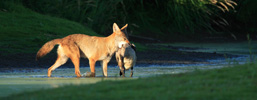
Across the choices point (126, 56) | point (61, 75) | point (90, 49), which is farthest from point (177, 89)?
point (61, 75)

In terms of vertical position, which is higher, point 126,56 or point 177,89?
point 177,89

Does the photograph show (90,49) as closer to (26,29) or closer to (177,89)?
(177,89)

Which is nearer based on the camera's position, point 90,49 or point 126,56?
point 90,49

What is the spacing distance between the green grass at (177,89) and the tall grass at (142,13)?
15.5 m

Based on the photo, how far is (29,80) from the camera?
385 inches

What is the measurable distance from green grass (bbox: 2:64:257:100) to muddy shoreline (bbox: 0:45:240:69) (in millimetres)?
6843

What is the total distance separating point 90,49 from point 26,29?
735 centimetres

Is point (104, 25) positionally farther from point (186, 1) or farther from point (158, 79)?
point (158, 79)

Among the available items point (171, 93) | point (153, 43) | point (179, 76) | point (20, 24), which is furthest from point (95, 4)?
point (171, 93)

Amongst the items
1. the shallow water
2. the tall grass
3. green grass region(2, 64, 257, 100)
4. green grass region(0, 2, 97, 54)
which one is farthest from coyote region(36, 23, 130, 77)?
the tall grass

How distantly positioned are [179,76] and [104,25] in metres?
15.1

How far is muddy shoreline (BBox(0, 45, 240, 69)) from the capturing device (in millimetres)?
13727

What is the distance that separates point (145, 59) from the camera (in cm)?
1587

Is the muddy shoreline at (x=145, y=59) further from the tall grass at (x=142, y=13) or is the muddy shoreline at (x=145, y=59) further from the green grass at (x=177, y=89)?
the green grass at (x=177, y=89)
